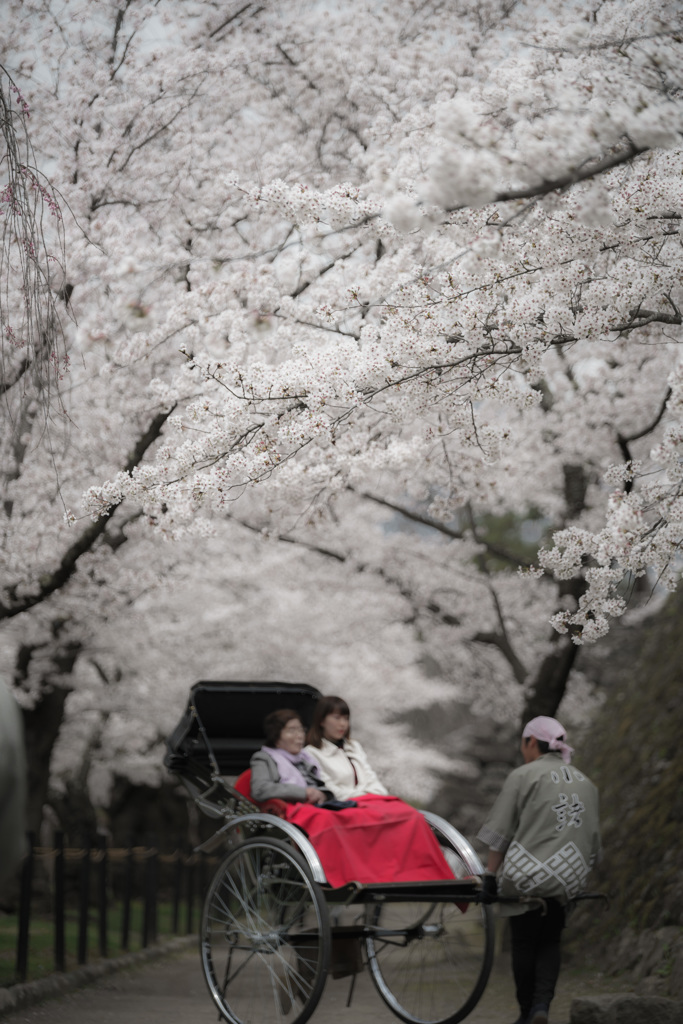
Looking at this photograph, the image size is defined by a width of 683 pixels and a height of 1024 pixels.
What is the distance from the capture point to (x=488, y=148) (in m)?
3.65

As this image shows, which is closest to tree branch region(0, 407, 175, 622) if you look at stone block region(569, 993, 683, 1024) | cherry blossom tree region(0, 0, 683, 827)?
cherry blossom tree region(0, 0, 683, 827)

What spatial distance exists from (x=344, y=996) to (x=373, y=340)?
4.79 m

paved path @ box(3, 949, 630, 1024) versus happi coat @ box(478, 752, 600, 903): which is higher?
happi coat @ box(478, 752, 600, 903)

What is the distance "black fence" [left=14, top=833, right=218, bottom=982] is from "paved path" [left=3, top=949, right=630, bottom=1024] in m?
0.40

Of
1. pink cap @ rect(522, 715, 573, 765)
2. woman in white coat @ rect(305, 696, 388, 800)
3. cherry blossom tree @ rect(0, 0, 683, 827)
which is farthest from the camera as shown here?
Result: woman in white coat @ rect(305, 696, 388, 800)

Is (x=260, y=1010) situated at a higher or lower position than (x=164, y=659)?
lower

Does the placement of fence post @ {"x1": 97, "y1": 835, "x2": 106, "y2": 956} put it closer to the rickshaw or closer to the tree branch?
the rickshaw

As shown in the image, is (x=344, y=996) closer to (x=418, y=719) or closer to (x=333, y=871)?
(x=333, y=871)

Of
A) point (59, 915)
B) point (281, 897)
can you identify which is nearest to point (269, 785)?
point (281, 897)

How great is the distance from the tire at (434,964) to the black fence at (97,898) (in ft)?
7.39

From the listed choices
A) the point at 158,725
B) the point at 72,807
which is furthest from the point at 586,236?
the point at 72,807

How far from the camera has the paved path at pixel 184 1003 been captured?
218 inches

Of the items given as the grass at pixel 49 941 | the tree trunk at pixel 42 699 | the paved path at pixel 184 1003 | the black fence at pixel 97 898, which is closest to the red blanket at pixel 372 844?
the paved path at pixel 184 1003

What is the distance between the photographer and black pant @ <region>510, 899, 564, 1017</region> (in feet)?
15.7
